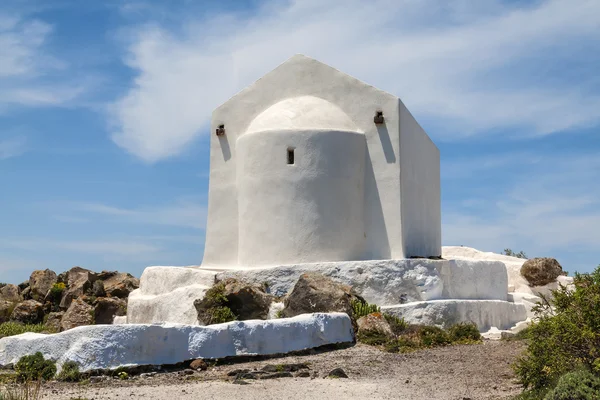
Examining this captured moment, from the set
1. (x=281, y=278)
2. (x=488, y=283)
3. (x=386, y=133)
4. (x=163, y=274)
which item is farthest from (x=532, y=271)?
(x=163, y=274)

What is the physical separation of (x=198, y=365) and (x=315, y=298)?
396cm

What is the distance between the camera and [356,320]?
14625mm

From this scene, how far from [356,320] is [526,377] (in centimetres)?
586

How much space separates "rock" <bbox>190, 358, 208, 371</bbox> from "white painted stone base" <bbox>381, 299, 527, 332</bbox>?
19.6 feet

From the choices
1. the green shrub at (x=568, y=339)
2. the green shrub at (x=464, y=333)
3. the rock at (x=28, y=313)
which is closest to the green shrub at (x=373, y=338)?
the green shrub at (x=464, y=333)

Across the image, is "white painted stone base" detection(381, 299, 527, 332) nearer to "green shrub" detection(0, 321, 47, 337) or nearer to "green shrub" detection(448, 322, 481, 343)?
"green shrub" detection(448, 322, 481, 343)

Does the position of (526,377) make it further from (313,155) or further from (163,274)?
(163,274)

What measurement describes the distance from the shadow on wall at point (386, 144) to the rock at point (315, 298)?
15.9 feet

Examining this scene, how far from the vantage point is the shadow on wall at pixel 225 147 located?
20.1 meters

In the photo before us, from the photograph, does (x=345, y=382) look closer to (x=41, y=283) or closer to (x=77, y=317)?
(x=77, y=317)

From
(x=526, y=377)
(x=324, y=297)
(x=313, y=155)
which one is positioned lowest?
(x=526, y=377)

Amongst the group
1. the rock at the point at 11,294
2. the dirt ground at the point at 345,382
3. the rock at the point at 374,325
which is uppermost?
the rock at the point at 11,294

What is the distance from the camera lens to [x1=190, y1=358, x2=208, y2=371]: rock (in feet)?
35.2

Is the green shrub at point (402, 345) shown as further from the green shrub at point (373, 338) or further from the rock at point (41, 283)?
the rock at point (41, 283)
